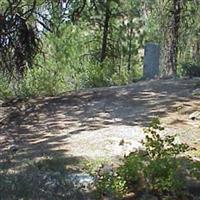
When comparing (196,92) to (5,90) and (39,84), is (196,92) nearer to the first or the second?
(39,84)

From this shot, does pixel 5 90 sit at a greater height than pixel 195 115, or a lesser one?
lesser

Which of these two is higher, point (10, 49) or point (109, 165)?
point (10, 49)

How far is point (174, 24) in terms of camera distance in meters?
16.2

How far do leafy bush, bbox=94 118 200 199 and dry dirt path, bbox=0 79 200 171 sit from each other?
2.71 ft

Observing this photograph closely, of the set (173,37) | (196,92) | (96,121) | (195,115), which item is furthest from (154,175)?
(173,37)

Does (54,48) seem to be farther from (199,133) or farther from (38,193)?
(38,193)

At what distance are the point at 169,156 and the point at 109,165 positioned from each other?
0.70 meters

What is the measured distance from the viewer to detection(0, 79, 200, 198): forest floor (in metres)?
5.74

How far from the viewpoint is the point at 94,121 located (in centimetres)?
727

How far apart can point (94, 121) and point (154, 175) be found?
9.55ft

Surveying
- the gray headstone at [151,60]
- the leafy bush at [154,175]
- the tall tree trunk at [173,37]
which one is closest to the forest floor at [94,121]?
the leafy bush at [154,175]

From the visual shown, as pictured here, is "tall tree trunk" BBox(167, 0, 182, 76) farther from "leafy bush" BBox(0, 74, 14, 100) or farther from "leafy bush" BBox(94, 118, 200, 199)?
"leafy bush" BBox(94, 118, 200, 199)

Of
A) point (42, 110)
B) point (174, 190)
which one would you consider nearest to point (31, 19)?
point (42, 110)

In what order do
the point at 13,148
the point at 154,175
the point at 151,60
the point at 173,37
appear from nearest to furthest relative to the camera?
the point at 154,175 → the point at 13,148 → the point at 151,60 → the point at 173,37
